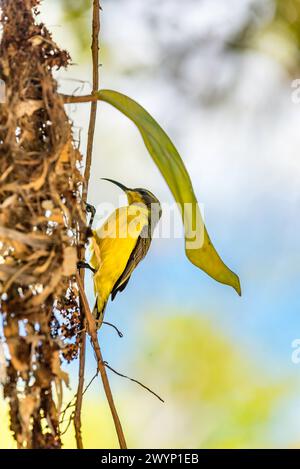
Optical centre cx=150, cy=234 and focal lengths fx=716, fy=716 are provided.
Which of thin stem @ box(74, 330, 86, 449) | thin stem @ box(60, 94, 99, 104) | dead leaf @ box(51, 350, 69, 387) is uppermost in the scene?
thin stem @ box(60, 94, 99, 104)

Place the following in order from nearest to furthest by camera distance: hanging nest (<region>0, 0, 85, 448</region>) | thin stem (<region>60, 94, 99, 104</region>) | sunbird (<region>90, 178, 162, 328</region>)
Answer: hanging nest (<region>0, 0, 85, 448</region>)
thin stem (<region>60, 94, 99, 104</region>)
sunbird (<region>90, 178, 162, 328</region>)

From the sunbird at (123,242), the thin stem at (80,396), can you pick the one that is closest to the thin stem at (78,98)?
the thin stem at (80,396)

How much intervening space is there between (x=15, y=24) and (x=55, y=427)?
771 mm

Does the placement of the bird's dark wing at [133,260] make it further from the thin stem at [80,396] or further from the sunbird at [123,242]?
the thin stem at [80,396]

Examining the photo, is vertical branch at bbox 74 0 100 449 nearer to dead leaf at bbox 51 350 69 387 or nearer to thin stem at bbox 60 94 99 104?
thin stem at bbox 60 94 99 104

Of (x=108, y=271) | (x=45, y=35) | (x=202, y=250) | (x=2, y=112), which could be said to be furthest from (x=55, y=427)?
(x=108, y=271)

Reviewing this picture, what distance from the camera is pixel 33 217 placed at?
127 cm

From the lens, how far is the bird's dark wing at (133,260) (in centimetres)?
246

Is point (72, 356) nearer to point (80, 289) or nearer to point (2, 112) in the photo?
point (80, 289)

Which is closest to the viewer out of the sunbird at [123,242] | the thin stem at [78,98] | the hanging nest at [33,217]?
the hanging nest at [33,217]

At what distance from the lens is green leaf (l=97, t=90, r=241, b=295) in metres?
1.32

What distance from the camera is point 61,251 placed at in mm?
1269

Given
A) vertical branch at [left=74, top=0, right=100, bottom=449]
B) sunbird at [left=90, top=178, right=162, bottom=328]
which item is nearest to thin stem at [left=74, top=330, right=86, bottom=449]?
vertical branch at [left=74, top=0, right=100, bottom=449]

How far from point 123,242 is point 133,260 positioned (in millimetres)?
76
